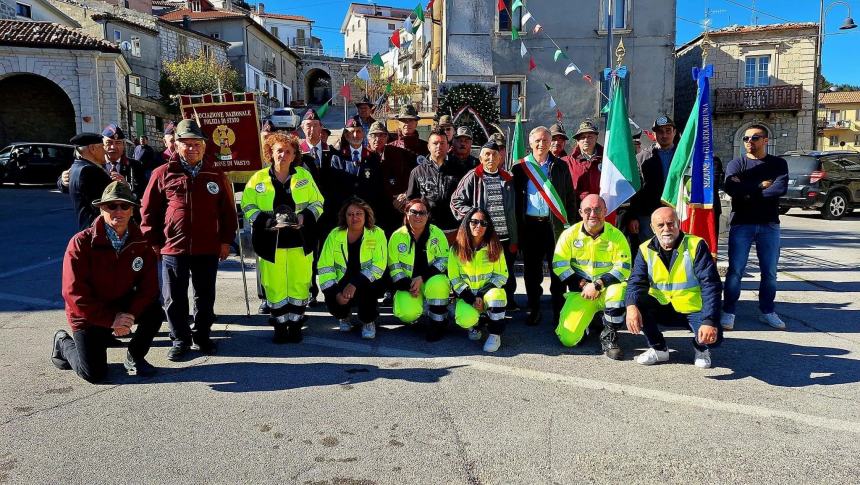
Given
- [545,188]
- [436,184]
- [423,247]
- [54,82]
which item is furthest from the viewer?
[54,82]

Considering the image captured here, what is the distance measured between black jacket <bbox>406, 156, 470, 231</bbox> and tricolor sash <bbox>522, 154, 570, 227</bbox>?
2.44ft

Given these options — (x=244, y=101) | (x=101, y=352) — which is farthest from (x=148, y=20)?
(x=101, y=352)

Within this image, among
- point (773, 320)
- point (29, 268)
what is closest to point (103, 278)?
point (29, 268)

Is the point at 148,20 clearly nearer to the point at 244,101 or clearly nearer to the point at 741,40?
the point at 741,40

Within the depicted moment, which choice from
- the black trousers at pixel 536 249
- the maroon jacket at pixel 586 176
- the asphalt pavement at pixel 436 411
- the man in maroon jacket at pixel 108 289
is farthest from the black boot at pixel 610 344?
the man in maroon jacket at pixel 108 289

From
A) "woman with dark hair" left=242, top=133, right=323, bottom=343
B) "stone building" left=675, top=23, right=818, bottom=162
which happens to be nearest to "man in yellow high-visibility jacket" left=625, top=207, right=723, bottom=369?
"woman with dark hair" left=242, top=133, right=323, bottom=343

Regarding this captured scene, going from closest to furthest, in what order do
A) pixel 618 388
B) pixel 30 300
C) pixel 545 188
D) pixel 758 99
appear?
pixel 618 388 → pixel 545 188 → pixel 30 300 → pixel 758 99

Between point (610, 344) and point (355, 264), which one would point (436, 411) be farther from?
point (355, 264)

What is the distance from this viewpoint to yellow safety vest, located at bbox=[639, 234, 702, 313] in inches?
180

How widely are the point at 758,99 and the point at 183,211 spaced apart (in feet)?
93.2

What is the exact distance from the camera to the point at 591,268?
16.7 ft

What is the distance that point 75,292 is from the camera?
4.18m

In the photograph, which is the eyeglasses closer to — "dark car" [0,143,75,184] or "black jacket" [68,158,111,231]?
"black jacket" [68,158,111,231]

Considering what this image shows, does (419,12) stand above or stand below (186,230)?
above
